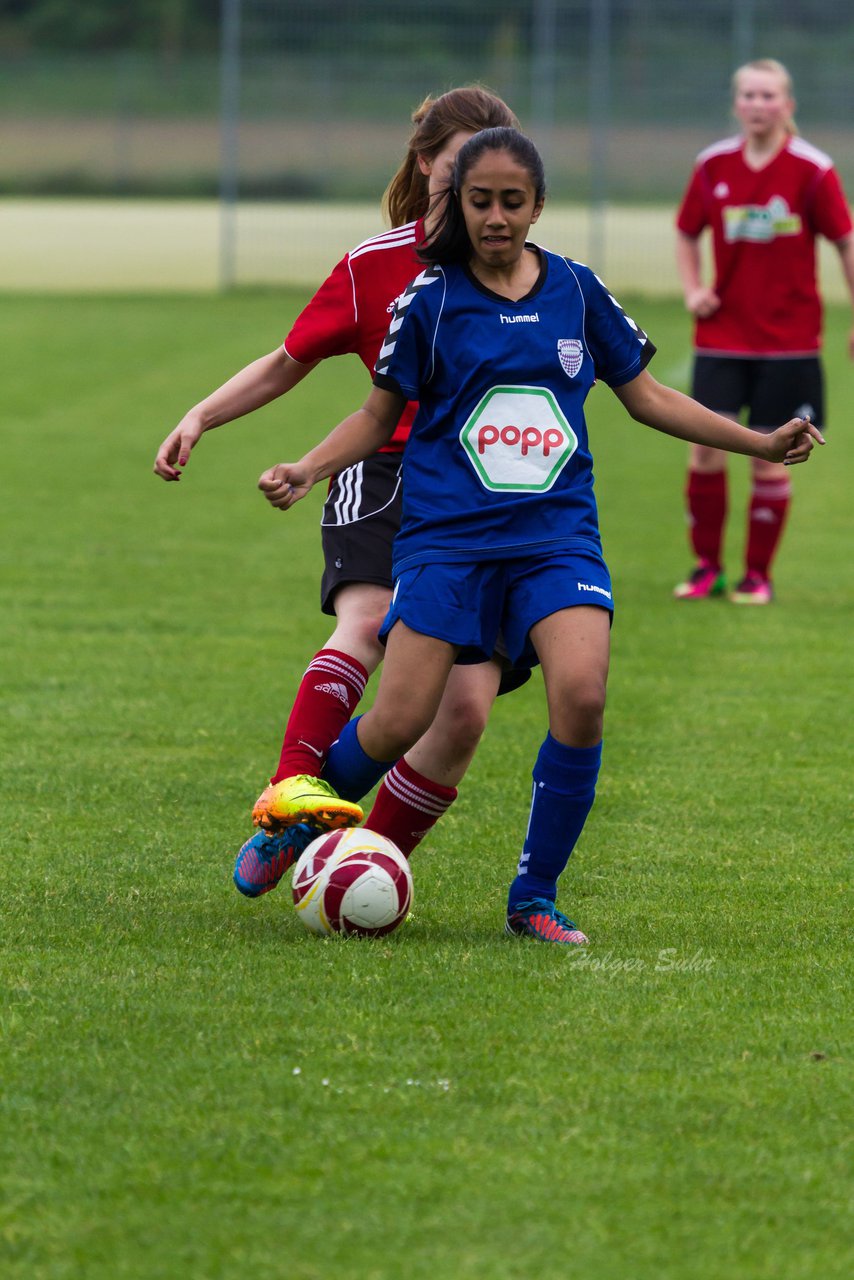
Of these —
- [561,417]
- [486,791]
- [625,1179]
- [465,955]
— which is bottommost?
[486,791]

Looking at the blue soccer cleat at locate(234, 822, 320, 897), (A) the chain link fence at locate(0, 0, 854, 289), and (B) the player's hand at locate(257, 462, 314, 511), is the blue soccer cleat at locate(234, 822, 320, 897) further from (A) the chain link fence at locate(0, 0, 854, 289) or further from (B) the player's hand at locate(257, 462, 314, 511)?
(A) the chain link fence at locate(0, 0, 854, 289)

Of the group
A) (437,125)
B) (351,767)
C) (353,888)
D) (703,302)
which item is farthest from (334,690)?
(703,302)

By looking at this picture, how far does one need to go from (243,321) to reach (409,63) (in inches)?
273

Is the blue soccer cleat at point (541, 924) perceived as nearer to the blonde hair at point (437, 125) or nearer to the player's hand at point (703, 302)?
the blonde hair at point (437, 125)

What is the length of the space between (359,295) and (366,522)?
1.81 ft

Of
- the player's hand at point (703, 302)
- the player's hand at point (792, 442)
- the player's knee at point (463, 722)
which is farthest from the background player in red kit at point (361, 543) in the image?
the player's hand at point (703, 302)

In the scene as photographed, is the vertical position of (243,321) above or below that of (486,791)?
below

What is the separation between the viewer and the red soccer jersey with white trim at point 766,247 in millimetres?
8766

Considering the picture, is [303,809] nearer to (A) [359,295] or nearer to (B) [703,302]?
(A) [359,295]

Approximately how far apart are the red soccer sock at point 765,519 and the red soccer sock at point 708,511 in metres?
0.13

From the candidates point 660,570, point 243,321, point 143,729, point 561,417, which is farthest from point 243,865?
point 243,321

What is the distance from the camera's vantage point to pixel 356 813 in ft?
14.4

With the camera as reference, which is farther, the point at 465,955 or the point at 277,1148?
the point at 465,955

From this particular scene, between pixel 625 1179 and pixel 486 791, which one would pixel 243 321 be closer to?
pixel 486 791
